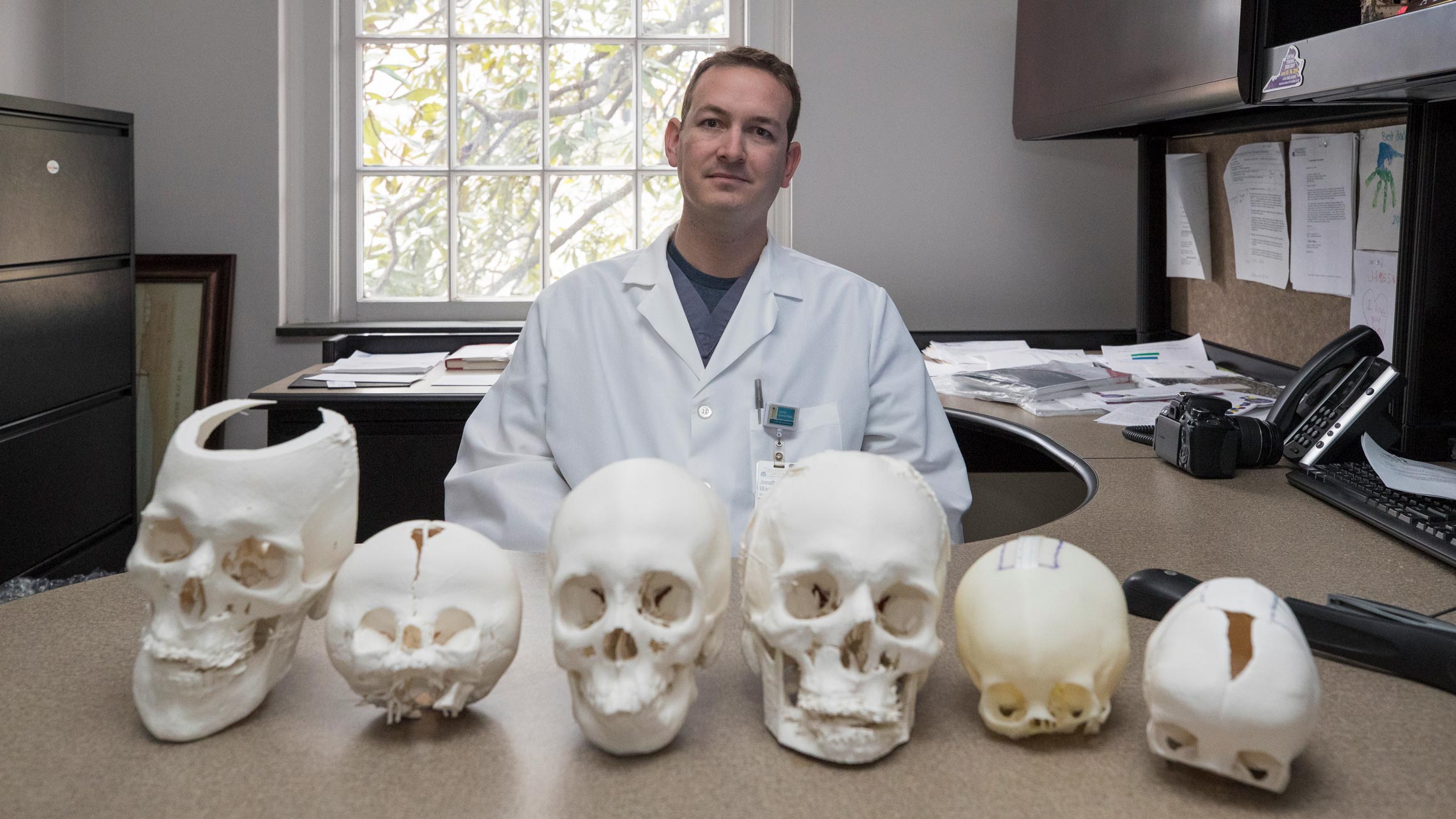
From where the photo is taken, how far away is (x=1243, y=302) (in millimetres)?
2457

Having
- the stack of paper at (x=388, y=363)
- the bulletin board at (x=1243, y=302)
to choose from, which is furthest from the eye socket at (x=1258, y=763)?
the stack of paper at (x=388, y=363)

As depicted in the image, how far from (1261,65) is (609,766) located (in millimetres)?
1426

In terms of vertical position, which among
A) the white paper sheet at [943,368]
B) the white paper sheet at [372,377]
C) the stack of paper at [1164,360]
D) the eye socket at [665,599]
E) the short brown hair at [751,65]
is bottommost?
the white paper sheet at [372,377]

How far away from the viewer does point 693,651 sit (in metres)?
0.66

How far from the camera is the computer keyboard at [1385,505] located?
1134 millimetres

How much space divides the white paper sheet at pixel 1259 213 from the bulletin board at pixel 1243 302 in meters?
0.02

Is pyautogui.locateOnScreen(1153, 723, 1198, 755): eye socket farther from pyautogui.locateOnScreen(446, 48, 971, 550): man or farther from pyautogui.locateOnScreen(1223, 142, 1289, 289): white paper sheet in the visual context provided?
pyautogui.locateOnScreen(1223, 142, 1289, 289): white paper sheet

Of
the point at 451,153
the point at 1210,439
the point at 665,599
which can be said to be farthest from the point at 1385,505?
the point at 451,153

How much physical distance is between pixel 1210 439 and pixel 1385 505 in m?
0.28

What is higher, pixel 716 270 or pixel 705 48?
pixel 705 48

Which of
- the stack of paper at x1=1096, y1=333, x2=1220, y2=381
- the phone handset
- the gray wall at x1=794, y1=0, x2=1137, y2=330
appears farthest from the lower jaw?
the gray wall at x1=794, y1=0, x2=1137, y2=330

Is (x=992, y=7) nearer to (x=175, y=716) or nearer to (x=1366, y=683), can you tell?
(x=1366, y=683)

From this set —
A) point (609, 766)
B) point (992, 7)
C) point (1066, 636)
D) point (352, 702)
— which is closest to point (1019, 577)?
point (1066, 636)

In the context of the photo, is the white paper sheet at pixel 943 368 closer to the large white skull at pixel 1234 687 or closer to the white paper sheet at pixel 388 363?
the white paper sheet at pixel 388 363
